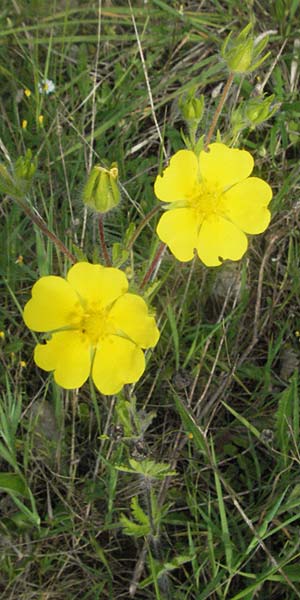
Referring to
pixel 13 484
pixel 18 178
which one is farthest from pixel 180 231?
pixel 13 484

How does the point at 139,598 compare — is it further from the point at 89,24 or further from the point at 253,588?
the point at 89,24

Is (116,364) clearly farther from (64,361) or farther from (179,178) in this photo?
(179,178)

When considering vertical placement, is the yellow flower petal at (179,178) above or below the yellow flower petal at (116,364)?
above

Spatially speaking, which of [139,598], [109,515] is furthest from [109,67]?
[139,598]

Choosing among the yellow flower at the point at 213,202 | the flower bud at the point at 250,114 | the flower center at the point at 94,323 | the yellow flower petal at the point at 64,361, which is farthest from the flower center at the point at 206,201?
the yellow flower petal at the point at 64,361

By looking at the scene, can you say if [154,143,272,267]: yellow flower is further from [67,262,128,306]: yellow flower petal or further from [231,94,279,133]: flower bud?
[67,262,128,306]: yellow flower petal

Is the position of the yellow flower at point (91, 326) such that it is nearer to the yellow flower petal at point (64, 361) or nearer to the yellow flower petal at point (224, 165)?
the yellow flower petal at point (64, 361)
